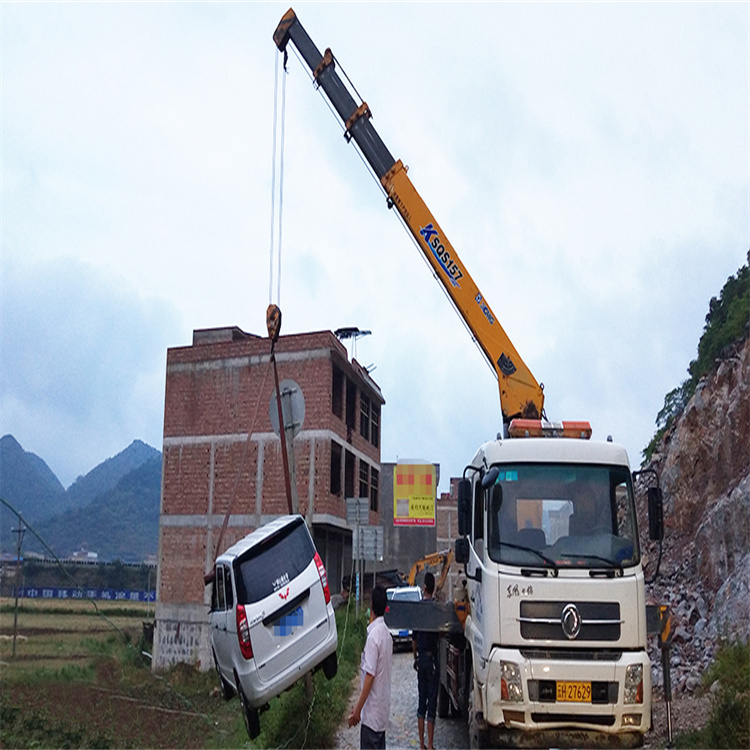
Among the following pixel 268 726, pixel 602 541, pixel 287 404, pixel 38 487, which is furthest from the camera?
pixel 38 487

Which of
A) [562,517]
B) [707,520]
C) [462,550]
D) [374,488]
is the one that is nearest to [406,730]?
[462,550]

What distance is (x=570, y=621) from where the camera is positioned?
8.09 metres

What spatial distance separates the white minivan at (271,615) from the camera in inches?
362

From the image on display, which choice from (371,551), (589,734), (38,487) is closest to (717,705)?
(589,734)

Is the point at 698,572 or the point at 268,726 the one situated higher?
the point at 698,572

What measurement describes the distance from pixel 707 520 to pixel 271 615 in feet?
35.4

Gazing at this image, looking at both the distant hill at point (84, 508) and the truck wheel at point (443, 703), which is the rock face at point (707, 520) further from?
the distant hill at point (84, 508)

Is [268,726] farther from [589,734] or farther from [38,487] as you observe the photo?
[38,487]

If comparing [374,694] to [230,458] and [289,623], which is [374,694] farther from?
[230,458]

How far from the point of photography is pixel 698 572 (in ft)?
53.7

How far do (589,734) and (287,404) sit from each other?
5522 mm

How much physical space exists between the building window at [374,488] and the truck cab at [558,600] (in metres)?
29.9

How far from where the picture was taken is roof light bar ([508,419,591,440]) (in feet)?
32.3

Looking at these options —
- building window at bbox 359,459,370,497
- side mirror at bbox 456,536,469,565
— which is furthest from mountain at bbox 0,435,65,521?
side mirror at bbox 456,536,469,565
